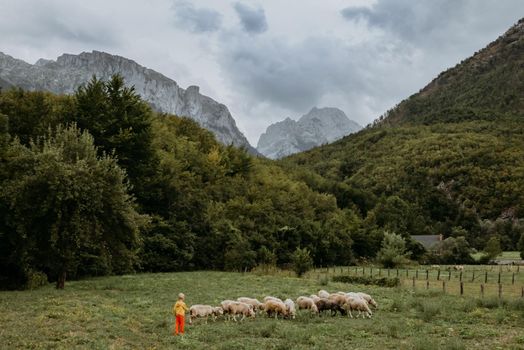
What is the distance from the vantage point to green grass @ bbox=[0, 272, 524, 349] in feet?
51.1

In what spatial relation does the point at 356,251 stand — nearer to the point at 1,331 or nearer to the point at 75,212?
the point at 75,212

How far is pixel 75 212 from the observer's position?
29.6m

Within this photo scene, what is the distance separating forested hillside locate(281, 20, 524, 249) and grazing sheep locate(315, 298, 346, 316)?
74.1 m

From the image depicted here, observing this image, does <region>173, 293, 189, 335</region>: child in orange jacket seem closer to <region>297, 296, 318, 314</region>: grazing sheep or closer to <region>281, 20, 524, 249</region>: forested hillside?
<region>297, 296, 318, 314</region>: grazing sheep

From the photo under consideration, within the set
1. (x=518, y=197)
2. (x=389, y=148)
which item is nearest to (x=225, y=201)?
(x=518, y=197)

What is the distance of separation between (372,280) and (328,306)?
2073cm

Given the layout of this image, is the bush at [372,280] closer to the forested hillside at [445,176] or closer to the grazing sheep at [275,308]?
the grazing sheep at [275,308]

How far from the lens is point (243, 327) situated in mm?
19172

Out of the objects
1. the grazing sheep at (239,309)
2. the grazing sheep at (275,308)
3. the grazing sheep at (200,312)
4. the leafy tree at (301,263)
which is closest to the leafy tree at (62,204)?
the grazing sheep at (200,312)

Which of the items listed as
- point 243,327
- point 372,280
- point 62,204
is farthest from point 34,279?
point 372,280

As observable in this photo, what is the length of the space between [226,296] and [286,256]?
39.2m

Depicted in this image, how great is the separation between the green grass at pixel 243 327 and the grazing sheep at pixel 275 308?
26.0 inches

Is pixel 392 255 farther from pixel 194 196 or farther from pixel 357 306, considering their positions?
pixel 357 306

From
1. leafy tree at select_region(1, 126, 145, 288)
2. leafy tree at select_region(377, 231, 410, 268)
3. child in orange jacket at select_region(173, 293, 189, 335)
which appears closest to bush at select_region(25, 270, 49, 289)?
leafy tree at select_region(1, 126, 145, 288)
